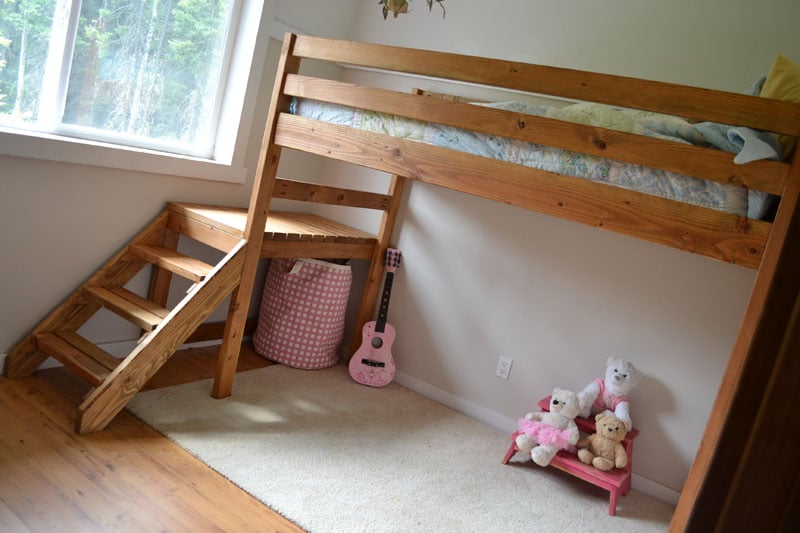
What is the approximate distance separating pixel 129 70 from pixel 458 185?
143 cm

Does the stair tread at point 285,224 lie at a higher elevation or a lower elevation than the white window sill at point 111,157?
lower

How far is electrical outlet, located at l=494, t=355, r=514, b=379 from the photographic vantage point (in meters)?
2.98

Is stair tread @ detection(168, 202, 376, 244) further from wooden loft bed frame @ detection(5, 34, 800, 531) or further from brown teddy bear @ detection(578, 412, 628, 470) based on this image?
brown teddy bear @ detection(578, 412, 628, 470)

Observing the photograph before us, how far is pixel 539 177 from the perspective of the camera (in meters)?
1.93

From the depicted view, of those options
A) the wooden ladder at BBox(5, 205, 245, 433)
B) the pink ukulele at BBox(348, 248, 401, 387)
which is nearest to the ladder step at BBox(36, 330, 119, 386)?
the wooden ladder at BBox(5, 205, 245, 433)

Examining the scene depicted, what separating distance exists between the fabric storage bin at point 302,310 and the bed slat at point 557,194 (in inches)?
32.8

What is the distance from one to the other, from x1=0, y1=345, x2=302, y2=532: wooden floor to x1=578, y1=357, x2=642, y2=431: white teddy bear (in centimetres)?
127

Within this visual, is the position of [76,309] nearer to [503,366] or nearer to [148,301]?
[148,301]

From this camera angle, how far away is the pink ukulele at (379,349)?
10.3ft

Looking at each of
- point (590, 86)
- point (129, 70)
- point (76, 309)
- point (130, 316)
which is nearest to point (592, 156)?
point (590, 86)

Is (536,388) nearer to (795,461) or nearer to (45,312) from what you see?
(45,312)

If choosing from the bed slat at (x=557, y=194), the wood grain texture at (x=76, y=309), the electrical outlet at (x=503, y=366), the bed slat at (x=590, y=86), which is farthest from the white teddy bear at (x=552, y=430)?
the wood grain texture at (x=76, y=309)

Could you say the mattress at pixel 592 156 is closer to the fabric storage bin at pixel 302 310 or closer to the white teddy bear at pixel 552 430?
the fabric storage bin at pixel 302 310

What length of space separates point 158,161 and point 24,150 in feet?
1.72
